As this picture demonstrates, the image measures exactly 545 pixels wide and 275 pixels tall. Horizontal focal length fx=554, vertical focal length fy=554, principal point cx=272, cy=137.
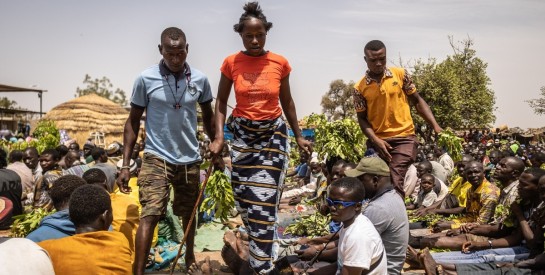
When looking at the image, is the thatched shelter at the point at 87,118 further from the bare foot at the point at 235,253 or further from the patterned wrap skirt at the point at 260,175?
the patterned wrap skirt at the point at 260,175

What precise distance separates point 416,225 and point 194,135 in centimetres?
472

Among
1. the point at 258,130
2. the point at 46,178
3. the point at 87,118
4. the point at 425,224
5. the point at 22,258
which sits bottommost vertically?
the point at 425,224

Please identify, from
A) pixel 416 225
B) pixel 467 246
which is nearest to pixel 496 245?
pixel 467 246

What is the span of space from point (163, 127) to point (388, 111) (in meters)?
2.21

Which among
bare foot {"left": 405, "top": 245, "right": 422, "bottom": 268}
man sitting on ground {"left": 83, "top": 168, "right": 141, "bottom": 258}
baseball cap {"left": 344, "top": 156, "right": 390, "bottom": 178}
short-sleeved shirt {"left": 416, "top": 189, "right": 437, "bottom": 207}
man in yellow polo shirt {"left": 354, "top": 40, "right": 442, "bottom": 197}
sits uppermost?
man in yellow polo shirt {"left": 354, "top": 40, "right": 442, "bottom": 197}

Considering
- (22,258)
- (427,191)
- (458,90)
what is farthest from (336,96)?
(22,258)

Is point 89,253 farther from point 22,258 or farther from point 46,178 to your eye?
point 46,178

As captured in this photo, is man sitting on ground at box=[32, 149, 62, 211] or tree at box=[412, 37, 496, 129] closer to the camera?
man sitting on ground at box=[32, 149, 62, 211]

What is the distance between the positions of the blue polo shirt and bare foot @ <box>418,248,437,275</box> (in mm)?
2802

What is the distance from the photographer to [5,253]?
2.34 meters

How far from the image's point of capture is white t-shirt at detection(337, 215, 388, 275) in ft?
12.3

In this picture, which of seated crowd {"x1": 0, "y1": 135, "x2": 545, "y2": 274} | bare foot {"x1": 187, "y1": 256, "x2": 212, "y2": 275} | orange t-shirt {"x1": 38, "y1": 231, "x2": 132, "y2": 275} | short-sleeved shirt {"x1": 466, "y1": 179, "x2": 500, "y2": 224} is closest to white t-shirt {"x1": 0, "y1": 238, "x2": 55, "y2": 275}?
seated crowd {"x1": 0, "y1": 135, "x2": 545, "y2": 274}

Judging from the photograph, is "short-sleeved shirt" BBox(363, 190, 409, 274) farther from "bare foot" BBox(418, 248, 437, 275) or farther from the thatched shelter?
the thatched shelter

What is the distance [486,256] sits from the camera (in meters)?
6.18
